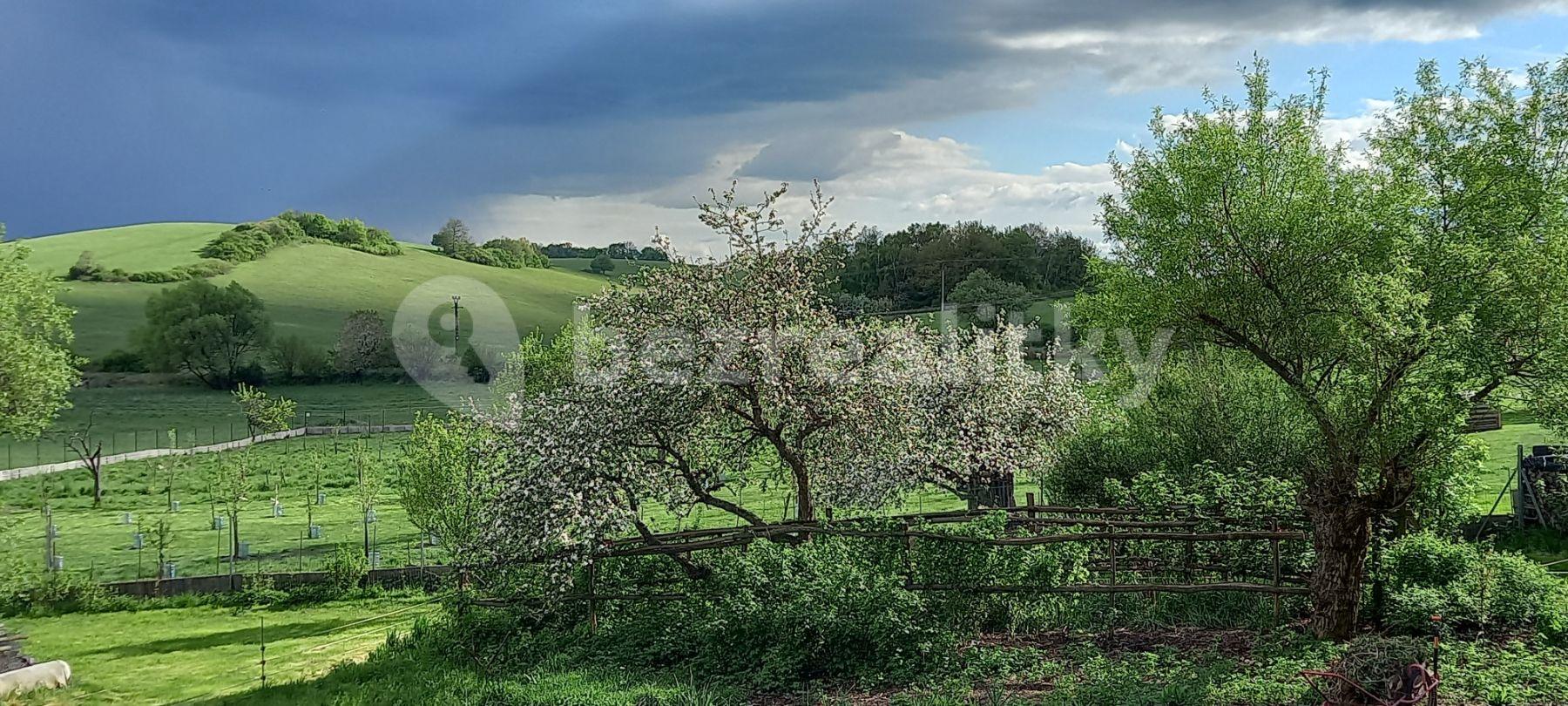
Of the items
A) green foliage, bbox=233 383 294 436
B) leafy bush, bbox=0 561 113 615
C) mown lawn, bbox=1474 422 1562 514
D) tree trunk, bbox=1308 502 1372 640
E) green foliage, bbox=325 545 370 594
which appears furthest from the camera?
green foliage, bbox=233 383 294 436

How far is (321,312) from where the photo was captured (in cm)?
8856

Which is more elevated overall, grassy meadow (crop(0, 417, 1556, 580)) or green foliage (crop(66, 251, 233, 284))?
green foliage (crop(66, 251, 233, 284))

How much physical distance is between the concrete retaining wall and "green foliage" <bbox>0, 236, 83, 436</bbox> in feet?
42.3

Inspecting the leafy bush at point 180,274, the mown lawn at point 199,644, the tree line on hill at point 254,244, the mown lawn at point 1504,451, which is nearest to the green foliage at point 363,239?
the tree line on hill at point 254,244

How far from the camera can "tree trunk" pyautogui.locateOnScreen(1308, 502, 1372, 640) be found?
30.1ft

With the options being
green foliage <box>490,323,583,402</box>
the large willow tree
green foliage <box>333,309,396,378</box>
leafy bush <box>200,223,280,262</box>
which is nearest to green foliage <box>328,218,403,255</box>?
leafy bush <box>200,223,280,262</box>

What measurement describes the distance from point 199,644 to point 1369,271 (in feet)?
58.4

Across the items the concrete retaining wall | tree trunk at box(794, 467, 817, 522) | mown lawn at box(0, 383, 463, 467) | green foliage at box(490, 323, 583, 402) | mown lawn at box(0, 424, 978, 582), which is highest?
green foliage at box(490, 323, 583, 402)

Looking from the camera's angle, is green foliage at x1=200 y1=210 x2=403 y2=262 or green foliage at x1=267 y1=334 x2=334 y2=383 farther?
green foliage at x1=200 y1=210 x2=403 y2=262

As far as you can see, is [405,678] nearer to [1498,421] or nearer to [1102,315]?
[1102,315]

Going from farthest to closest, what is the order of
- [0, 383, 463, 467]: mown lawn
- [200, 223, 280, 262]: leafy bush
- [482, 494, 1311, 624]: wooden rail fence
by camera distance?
[200, 223, 280, 262]: leafy bush
[0, 383, 463, 467]: mown lawn
[482, 494, 1311, 624]: wooden rail fence

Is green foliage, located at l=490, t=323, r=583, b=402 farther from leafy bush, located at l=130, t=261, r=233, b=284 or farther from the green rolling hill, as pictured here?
leafy bush, located at l=130, t=261, r=233, b=284

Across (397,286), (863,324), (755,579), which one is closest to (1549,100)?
(863,324)

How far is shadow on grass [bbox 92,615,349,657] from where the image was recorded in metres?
15.8
